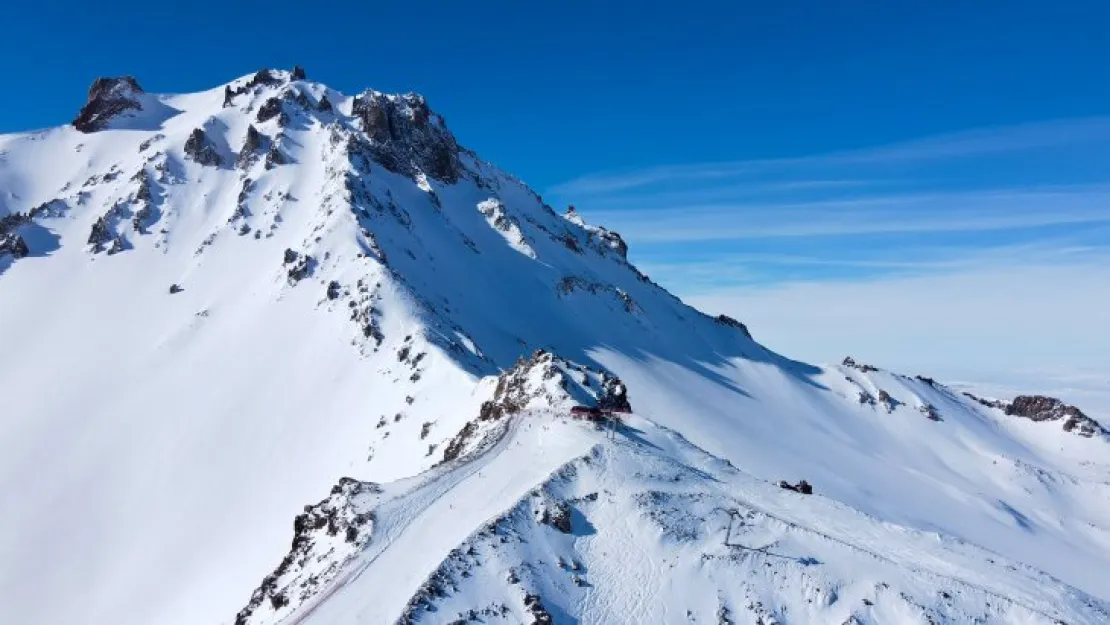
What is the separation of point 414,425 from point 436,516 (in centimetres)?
2694

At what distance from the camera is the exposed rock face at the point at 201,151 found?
11538 cm

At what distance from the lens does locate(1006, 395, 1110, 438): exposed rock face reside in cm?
12975

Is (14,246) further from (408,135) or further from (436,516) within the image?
(436,516)

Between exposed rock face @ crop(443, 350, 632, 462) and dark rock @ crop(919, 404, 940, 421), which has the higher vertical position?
dark rock @ crop(919, 404, 940, 421)

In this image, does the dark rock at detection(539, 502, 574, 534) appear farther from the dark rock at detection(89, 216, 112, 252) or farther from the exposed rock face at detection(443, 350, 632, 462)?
the dark rock at detection(89, 216, 112, 252)

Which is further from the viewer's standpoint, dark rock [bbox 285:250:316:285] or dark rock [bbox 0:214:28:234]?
dark rock [bbox 0:214:28:234]

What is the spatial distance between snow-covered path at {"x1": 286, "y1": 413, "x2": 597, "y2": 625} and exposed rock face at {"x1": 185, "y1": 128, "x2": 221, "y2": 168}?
321 feet

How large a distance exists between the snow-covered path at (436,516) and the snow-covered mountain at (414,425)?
0.59 feet

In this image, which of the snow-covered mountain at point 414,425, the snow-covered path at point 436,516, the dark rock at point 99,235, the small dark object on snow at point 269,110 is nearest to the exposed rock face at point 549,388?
the snow-covered mountain at point 414,425

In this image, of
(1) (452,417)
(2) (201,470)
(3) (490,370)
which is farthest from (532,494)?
(2) (201,470)

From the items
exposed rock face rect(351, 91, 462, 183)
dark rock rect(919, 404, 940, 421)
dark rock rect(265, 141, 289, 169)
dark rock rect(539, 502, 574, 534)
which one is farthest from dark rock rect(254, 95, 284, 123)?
dark rock rect(919, 404, 940, 421)

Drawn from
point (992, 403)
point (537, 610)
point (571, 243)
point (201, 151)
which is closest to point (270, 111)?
point (201, 151)

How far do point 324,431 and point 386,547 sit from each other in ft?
130

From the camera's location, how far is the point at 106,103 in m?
134
